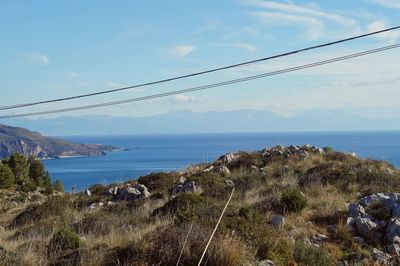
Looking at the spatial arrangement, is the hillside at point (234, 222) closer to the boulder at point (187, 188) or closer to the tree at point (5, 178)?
the boulder at point (187, 188)

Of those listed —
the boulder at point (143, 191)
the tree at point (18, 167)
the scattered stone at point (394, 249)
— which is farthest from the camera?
the tree at point (18, 167)

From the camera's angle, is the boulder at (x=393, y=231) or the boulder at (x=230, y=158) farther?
the boulder at (x=230, y=158)

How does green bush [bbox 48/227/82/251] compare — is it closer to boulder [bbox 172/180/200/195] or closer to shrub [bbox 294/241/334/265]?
shrub [bbox 294/241/334/265]

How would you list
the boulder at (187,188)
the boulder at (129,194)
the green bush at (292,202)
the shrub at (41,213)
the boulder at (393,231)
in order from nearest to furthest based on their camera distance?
the boulder at (393,231) < the green bush at (292,202) < the shrub at (41,213) < the boulder at (187,188) < the boulder at (129,194)

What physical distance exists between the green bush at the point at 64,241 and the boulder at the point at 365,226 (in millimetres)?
5333

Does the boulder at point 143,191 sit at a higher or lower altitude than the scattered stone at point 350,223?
lower

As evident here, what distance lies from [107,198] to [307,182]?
22.2 feet

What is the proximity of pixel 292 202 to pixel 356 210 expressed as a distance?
1.33 metres

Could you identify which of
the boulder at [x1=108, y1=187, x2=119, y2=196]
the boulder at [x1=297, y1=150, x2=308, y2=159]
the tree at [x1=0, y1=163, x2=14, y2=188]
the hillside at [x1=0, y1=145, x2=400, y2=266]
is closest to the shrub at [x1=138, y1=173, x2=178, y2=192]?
the hillside at [x1=0, y1=145, x2=400, y2=266]

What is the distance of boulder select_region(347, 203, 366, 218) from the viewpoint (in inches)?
437

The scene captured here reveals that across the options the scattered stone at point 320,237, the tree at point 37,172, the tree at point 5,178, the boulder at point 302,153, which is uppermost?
the boulder at point 302,153

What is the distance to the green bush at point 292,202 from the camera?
11.6 metres

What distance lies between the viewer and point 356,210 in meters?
11.2

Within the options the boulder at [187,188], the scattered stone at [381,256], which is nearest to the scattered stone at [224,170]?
the boulder at [187,188]
